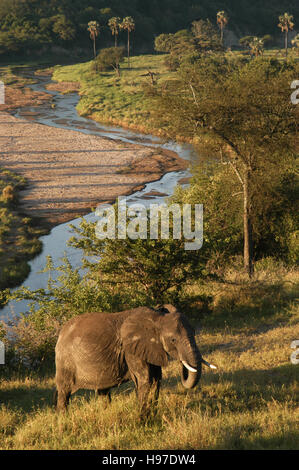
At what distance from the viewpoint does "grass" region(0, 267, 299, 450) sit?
6.37 metres

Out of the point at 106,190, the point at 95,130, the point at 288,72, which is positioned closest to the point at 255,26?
the point at 95,130

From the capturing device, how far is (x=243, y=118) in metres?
18.3

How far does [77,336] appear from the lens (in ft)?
25.0

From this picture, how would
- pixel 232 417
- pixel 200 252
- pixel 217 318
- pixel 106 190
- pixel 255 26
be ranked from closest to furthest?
pixel 232 417
pixel 217 318
pixel 200 252
pixel 106 190
pixel 255 26

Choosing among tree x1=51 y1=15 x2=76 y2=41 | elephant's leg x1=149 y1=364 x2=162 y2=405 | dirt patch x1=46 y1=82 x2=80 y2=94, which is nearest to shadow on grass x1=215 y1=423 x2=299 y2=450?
elephant's leg x1=149 y1=364 x2=162 y2=405

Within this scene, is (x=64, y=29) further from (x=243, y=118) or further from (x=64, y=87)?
(x=243, y=118)

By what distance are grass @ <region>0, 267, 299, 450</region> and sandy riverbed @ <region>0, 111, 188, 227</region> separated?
22404mm

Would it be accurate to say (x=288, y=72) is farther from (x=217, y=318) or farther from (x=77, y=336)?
(x=77, y=336)

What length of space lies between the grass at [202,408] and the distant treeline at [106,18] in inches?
4462

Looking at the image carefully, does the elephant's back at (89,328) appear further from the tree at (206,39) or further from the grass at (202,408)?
the tree at (206,39)

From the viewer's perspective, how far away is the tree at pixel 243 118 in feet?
59.3

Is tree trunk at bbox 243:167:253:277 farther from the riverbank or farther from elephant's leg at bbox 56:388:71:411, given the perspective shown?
the riverbank

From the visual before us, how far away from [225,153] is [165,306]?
14443 mm

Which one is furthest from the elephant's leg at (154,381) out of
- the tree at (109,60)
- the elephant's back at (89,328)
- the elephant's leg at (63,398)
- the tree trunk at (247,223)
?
the tree at (109,60)
